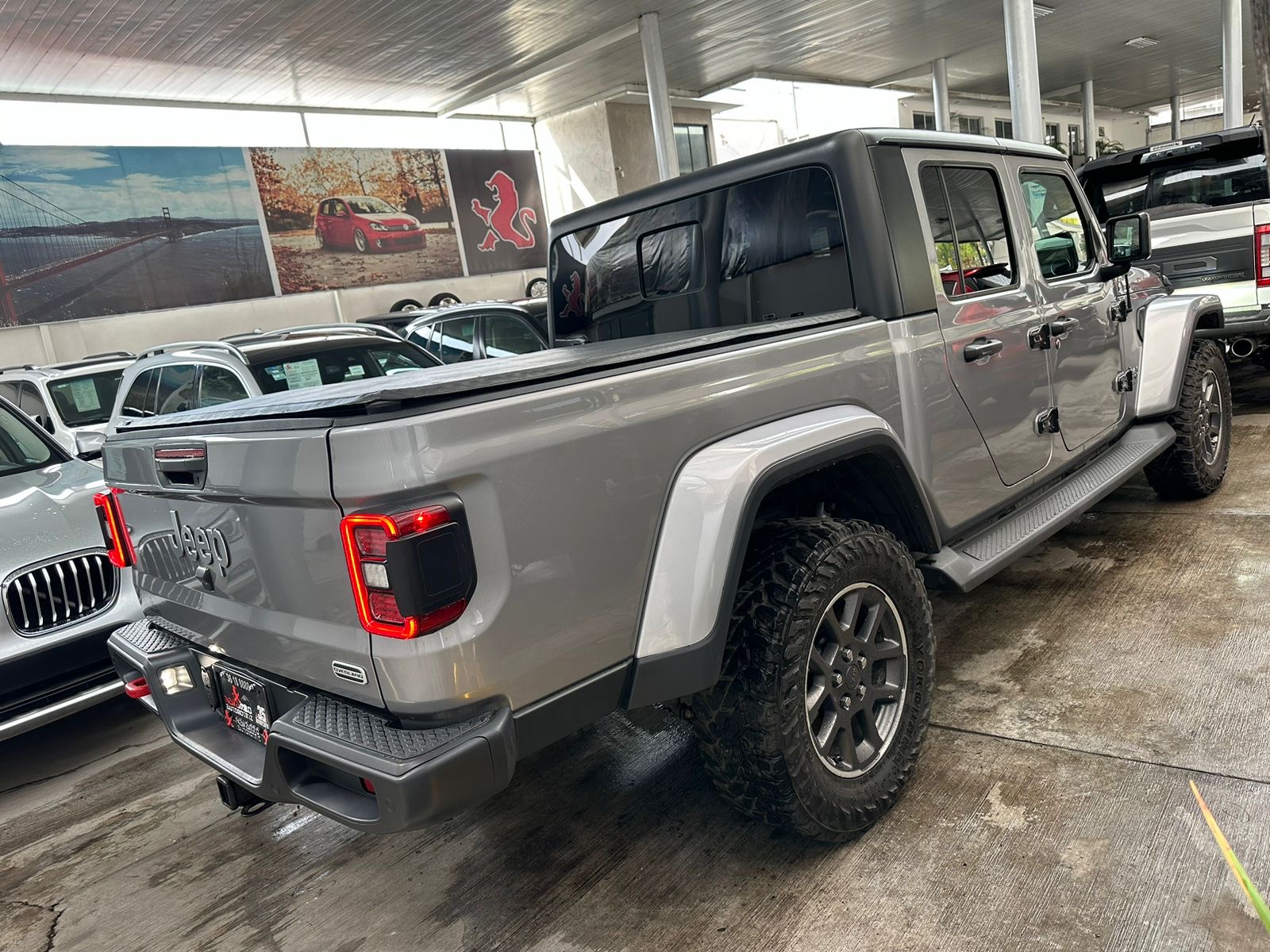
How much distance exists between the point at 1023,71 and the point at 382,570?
44.4 feet

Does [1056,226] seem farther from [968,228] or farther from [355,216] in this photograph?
[355,216]

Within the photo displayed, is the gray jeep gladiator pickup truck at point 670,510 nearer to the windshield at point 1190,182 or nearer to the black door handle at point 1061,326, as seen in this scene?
the black door handle at point 1061,326

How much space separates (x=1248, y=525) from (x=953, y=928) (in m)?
3.37

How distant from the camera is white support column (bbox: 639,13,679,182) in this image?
16.8 m

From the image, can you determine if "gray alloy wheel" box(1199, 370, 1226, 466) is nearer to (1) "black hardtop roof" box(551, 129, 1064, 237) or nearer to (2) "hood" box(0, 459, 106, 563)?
(1) "black hardtop roof" box(551, 129, 1064, 237)

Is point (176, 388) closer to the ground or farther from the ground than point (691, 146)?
closer to the ground

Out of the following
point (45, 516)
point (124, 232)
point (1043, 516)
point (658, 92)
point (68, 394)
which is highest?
point (658, 92)

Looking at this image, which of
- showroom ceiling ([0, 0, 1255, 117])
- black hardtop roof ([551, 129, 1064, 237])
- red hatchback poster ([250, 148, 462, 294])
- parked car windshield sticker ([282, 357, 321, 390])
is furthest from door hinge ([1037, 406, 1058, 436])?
red hatchback poster ([250, 148, 462, 294])

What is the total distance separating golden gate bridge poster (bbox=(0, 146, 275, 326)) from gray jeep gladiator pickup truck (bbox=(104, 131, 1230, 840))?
17186 millimetres

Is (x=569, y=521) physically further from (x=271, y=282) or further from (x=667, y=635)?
(x=271, y=282)

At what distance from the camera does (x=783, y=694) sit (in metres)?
2.25

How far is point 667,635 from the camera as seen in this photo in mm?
2096

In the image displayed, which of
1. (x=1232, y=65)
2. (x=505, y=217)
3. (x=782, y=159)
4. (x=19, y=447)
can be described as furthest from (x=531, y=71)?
(x=782, y=159)

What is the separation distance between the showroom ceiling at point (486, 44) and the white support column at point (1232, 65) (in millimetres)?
3191
